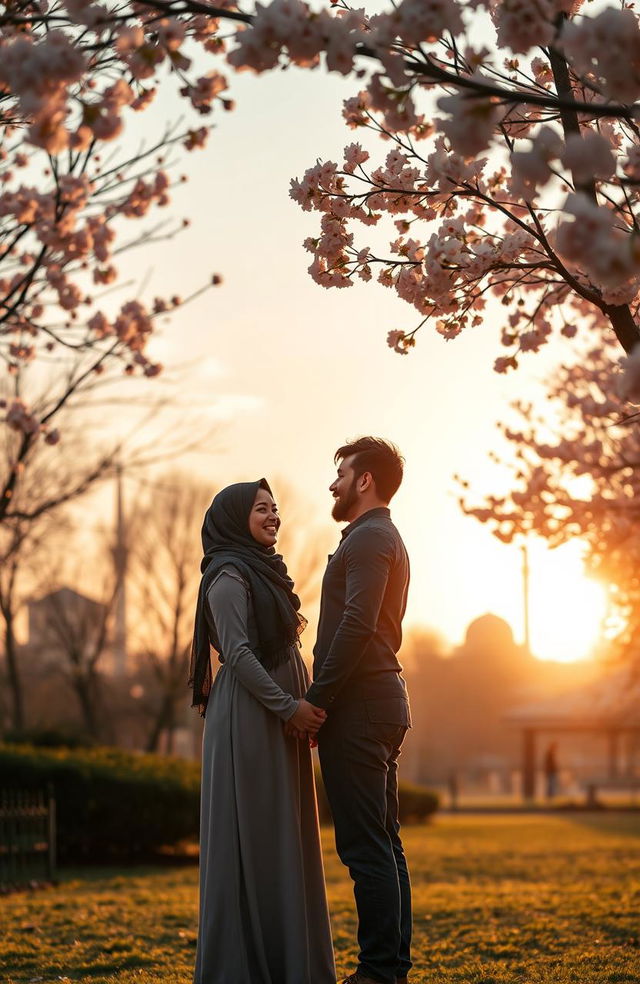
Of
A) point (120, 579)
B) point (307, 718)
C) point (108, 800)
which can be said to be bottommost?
point (108, 800)

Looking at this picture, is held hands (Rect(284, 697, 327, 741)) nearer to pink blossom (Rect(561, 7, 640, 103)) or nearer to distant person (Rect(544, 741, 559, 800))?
pink blossom (Rect(561, 7, 640, 103))

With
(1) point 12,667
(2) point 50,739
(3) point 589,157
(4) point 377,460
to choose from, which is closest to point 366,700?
(4) point 377,460

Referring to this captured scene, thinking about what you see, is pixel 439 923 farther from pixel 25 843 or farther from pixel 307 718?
pixel 25 843

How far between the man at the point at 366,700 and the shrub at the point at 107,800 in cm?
965

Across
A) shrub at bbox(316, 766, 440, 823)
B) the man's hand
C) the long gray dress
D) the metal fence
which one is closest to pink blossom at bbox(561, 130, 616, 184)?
the long gray dress

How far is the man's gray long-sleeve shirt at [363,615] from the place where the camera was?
183 inches

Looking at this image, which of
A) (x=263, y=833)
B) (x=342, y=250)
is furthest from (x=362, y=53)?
(x=263, y=833)

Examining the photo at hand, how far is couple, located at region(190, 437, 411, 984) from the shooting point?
4.54 m

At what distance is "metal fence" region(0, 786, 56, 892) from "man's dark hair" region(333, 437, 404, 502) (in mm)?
7505

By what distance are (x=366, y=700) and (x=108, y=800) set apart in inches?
398

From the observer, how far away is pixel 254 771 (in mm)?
4633

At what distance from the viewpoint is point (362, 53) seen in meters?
3.77

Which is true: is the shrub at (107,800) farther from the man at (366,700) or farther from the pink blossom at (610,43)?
the pink blossom at (610,43)

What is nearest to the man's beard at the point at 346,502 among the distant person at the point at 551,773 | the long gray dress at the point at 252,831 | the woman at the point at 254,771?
the woman at the point at 254,771
